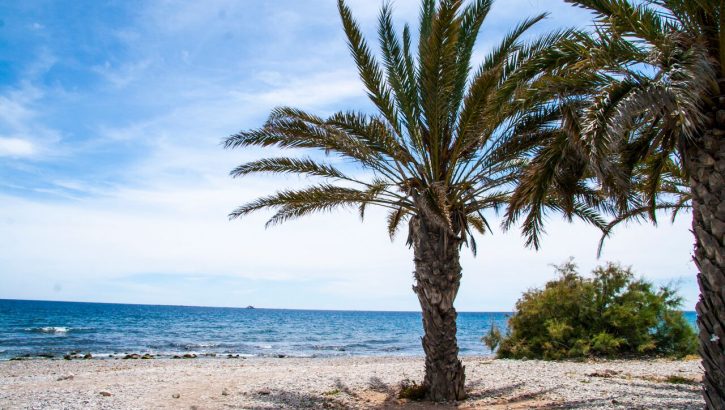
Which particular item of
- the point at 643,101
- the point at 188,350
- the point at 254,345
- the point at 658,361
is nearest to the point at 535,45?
the point at 643,101

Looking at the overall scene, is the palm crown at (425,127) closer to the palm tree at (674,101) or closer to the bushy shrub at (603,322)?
the palm tree at (674,101)

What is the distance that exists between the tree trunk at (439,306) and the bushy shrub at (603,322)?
7.97 m

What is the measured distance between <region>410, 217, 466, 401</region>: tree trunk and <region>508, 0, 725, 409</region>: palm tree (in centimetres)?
343

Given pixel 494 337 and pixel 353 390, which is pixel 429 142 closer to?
pixel 353 390

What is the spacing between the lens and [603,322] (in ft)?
54.5

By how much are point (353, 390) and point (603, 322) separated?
9794 millimetres

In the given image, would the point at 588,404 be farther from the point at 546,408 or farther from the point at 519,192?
the point at 519,192

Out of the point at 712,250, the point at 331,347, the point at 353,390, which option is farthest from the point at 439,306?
the point at 331,347

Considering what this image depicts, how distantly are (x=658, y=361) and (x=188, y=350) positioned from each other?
75.8 ft

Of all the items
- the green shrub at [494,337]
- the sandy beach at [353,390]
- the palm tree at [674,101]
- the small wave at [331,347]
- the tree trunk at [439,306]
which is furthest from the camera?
the small wave at [331,347]

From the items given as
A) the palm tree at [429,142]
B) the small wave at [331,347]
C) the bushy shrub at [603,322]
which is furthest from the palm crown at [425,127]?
the small wave at [331,347]

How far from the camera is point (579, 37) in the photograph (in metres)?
6.62

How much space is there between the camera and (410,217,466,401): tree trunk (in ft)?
31.6

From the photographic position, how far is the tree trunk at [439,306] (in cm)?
963
